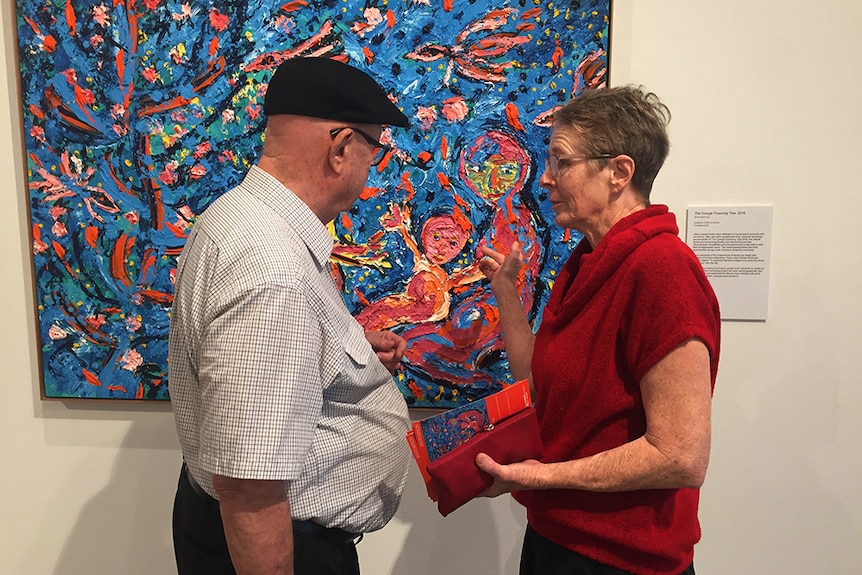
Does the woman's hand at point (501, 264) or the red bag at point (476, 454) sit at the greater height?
the woman's hand at point (501, 264)

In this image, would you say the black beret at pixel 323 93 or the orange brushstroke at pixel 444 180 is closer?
the black beret at pixel 323 93

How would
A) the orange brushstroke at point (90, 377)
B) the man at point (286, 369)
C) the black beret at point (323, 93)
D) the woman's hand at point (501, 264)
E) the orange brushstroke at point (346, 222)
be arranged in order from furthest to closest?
the orange brushstroke at point (90, 377) < the orange brushstroke at point (346, 222) < the woman's hand at point (501, 264) < the black beret at point (323, 93) < the man at point (286, 369)

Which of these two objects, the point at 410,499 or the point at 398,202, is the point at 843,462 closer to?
the point at 410,499

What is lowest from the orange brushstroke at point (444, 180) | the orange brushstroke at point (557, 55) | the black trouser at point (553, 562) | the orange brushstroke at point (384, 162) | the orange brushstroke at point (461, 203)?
the black trouser at point (553, 562)

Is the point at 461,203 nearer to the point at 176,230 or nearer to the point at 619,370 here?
the point at 619,370

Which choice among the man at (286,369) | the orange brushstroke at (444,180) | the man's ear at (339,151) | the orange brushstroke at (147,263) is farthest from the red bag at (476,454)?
the orange brushstroke at (147,263)

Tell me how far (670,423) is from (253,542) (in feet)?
2.27

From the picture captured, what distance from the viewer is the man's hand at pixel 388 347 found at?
4.49 feet

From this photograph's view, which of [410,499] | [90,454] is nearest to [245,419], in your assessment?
[410,499]

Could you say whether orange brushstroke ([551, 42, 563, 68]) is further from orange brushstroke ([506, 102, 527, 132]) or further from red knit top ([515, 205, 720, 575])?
red knit top ([515, 205, 720, 575])

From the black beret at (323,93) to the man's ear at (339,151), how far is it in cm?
3

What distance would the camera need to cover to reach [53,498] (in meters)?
1.66

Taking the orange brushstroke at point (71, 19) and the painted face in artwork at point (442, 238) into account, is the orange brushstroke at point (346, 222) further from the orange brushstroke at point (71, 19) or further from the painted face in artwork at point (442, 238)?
the orange brushstroke at point (71, 19)

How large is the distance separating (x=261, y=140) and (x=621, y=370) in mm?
1081
